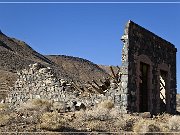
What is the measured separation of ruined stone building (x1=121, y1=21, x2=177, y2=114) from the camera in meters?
17.7

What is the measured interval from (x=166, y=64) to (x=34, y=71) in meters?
6.73

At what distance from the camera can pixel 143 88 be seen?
19.7m

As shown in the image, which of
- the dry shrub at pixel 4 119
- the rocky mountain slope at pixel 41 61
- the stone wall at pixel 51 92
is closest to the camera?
the dry shrub at pixel 4 119

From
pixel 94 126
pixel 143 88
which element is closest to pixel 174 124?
pixel 94 126

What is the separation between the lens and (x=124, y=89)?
57.7ft

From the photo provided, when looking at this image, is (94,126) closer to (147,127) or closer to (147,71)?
(147,127)

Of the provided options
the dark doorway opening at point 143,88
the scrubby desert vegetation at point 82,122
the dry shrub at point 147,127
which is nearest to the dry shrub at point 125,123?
the scrubby desert vegetation at point 82,122

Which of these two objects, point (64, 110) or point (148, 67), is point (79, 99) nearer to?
point (64, 110)

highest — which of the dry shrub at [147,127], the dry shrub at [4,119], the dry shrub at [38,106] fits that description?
the dry shrub at [38,106]

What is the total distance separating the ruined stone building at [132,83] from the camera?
58.2 ft

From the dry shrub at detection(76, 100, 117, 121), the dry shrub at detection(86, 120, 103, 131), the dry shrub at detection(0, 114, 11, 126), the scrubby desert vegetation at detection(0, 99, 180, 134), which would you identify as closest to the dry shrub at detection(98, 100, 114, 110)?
the scrubby desert vegetation at detection(0, 99, 180, 134)

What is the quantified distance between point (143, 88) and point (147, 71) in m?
0.82

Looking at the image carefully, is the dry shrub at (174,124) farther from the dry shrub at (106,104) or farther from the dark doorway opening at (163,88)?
the dark doorway opening at (163,88)

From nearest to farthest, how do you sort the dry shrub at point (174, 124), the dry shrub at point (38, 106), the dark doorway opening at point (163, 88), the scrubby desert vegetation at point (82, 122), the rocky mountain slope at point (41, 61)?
the scrubby desert vegetation at point (82, 122) → the dry shrub at point (174, 124) → the dry shrub at point (38, 106) → the dark doorway opening at point (163, 88) → the rocky mountain slope at point (41, 61)
